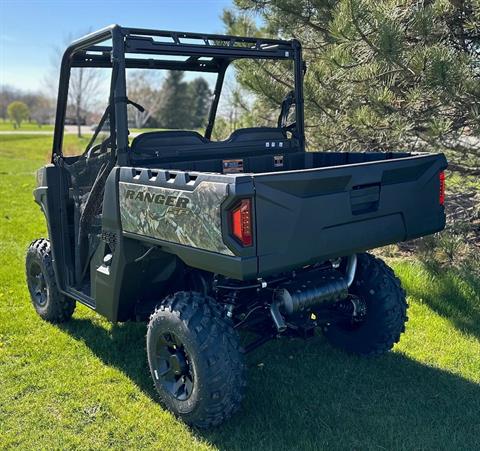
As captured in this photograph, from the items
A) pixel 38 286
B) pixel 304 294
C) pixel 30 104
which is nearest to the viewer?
pixel 304 294

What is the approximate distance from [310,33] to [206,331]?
14.2 feet

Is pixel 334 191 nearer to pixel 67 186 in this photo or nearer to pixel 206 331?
pixel 206 331

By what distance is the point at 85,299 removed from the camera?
3.79 meters

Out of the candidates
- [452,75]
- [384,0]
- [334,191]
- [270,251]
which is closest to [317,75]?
[384,0]

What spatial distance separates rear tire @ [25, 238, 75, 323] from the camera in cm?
432

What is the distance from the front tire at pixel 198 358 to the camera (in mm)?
2879

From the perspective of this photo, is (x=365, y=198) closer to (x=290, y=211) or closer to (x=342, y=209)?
(x=342, y=209)

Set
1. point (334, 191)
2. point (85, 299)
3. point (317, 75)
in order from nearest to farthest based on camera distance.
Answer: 1. point (334, 191)
2. point (85, 299)
3. point (317, 75)

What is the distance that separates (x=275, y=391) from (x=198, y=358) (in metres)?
0.79

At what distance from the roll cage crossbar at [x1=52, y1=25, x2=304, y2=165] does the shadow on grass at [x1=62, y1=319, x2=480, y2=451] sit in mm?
1443

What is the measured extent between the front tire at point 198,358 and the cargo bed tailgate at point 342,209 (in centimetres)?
54

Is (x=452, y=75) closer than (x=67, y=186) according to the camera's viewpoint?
No

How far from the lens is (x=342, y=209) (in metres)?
2.90

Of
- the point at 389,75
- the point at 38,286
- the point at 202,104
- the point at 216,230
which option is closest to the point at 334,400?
the point at 216,230
